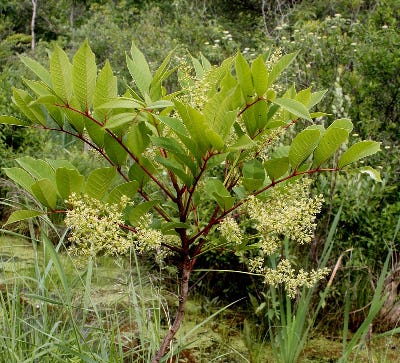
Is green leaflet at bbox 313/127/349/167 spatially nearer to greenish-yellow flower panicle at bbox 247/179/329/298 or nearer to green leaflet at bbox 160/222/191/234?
greenish-yellow flower panicle at bbox 247/179/329/298

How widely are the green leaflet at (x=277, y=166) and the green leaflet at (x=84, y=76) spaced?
38 centimetres

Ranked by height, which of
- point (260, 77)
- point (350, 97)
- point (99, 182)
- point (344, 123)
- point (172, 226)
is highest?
point (260, 77)

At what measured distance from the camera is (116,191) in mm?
1228

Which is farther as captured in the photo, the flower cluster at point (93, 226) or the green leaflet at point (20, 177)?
the green leaflet at point (20, 177)

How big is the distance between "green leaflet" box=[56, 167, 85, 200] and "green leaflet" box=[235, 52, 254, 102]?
0.37 metres

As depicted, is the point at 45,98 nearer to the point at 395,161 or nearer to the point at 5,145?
the point at 395,161

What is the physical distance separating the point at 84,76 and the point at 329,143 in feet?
1.68

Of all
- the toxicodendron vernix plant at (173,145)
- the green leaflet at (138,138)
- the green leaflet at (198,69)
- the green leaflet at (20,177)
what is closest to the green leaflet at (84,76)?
the toxicodendron vernix plant at (173,145)

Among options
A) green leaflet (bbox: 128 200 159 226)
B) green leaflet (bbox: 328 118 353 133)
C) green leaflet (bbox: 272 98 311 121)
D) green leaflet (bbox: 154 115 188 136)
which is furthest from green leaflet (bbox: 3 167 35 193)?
green leaflet (bbox: 328 118 353 133)

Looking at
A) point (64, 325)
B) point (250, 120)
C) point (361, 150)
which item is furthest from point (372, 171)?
point (64, 325)

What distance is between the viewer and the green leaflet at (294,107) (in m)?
1.15

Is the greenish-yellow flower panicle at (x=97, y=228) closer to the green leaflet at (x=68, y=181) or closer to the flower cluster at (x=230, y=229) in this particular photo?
the green leaflet at (x=68, y=181)

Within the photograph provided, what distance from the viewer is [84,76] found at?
1149 millimetres

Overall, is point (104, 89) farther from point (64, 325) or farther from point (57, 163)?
point (64, 325)
